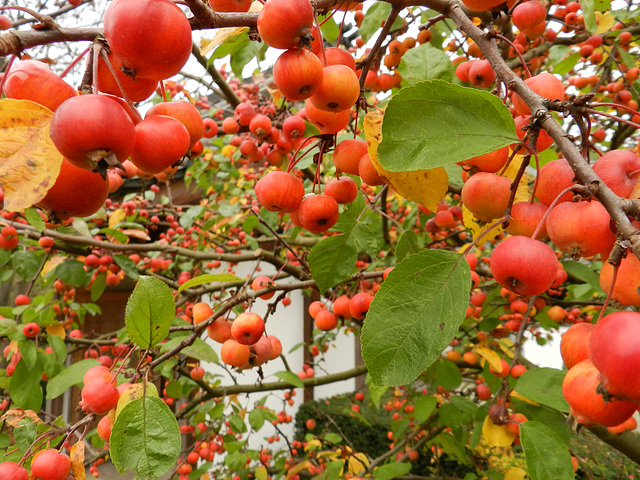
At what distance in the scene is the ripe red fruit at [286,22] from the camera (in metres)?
0.65

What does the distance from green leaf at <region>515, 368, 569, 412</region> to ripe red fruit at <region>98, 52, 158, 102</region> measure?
1380 millimetres

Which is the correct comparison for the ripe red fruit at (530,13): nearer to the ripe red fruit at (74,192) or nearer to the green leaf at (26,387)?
the ripe red fruit at (74,192)

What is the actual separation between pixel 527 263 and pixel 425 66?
1.05 metres

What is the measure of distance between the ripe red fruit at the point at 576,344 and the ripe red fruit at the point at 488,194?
26 centimetres

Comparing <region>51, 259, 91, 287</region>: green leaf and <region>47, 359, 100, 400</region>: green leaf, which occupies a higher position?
<region>51, 259, 91, 287</region>: green leaf

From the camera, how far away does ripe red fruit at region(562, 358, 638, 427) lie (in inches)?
18.9

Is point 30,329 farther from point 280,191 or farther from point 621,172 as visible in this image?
point 621,172

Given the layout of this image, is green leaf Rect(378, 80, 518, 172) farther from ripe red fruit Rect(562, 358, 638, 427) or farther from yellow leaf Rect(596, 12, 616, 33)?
yellow leaf Rect(596, 12, 616, 33)

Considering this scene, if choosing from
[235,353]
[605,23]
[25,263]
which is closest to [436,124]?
[235,353]

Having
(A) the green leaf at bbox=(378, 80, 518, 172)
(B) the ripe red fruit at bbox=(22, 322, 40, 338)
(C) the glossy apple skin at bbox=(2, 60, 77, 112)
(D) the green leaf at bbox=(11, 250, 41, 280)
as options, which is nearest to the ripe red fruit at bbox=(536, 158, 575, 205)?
(A) the green leaf at bbox=(378, 80, 518, 172)

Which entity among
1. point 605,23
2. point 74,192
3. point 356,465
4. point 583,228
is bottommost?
point 356,465

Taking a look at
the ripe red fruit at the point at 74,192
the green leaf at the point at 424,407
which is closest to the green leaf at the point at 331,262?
the ripe red fruit at the point at 74,192

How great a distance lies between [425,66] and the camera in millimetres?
1422

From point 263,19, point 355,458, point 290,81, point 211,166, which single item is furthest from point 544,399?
point 211,166
